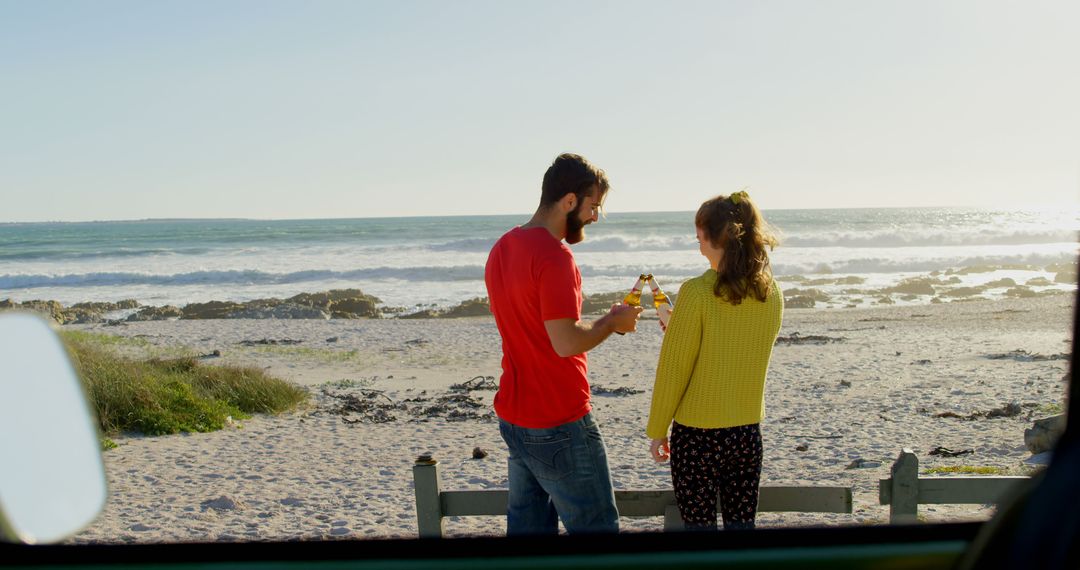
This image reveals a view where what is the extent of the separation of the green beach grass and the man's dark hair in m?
8.21

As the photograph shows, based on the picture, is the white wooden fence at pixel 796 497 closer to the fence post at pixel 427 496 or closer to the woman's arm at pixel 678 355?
the fence post at pixel 427 496

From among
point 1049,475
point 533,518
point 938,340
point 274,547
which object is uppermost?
point 1049,475

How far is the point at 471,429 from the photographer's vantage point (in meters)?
10.4

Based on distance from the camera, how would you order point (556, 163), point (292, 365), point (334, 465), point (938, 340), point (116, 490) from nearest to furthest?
point (556, 163), point (116, 490), point (334, 465), point (292, 365), point (938, 340)

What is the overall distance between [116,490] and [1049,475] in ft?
27.1

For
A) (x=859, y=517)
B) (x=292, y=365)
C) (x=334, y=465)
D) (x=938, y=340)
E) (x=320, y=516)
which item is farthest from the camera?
(x=938, y=340)

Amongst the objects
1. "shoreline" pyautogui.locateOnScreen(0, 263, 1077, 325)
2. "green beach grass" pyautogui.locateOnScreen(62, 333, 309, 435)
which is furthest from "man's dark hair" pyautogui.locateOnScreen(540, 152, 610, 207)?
"shoreline" pyautogui.locateOnScreen(0, 263, 1077, 325)

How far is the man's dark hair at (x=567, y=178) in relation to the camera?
3301mm

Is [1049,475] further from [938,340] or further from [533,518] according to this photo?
[938,340]

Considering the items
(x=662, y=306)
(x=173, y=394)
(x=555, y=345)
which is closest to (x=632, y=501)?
(x=662, y=306)

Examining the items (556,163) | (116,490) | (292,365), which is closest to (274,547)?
(556,163)

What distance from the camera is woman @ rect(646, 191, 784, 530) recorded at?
3.35 metres

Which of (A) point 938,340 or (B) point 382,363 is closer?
(B) point 382,363

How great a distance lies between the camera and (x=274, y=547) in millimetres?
1174
